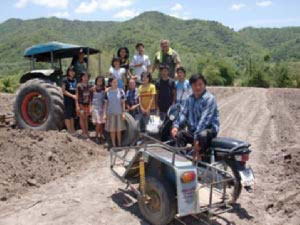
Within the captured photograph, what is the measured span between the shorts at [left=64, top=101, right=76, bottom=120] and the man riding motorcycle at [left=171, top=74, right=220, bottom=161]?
11.3ft

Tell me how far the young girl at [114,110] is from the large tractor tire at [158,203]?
3.03 meters

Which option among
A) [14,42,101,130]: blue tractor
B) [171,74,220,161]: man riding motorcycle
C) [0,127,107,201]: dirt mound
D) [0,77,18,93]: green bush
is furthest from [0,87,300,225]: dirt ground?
[0,77,18,93]: green bush

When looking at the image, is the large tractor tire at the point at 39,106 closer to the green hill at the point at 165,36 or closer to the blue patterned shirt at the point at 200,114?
the blue patterned shirt at the point at 200,114

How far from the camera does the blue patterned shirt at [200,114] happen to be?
4.41 m

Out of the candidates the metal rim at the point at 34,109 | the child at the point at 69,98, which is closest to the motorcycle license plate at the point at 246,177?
the child at the point at 69,98

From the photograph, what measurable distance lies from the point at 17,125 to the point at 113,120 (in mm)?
2634

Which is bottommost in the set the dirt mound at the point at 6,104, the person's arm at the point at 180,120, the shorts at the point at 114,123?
the dirt mound at the point at 6,104

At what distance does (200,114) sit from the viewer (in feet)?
14.9

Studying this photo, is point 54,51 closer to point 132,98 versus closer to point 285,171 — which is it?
point 132,98

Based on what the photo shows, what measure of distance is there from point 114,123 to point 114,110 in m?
0.24

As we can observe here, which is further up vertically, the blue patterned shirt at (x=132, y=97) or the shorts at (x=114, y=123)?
the blue patterned shirt at (x=132, y=97)

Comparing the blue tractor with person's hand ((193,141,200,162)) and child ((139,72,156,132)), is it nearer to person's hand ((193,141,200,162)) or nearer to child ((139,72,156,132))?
child ((139,72,156,132))

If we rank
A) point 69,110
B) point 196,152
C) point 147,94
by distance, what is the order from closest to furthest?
1. point 196,152
2. point 147,94
3. point 69,110

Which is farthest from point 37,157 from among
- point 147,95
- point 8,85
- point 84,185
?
point 8,85
